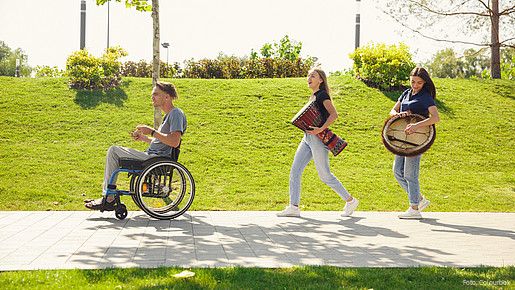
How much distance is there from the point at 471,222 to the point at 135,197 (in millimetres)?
4460

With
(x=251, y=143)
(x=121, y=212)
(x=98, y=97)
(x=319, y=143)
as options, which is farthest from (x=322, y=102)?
(x=98, y=97)

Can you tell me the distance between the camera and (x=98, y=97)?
17.1m

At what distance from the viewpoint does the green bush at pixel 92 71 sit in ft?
58.2

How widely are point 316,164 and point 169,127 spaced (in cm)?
200

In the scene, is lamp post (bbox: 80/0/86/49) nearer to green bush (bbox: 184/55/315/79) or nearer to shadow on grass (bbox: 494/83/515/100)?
green bush (bbox: 184/55/315/79)

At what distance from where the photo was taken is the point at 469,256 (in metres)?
5.70

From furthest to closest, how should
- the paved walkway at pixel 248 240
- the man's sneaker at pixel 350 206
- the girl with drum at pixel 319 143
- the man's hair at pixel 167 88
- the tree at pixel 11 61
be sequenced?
the tree at pixel 11 61 < the man's sneaker at pixel 350 206 < the girl with drum at pixel 319 143 < the man's hair at pixel 167 88 < the paved walkway at pixel 248 240

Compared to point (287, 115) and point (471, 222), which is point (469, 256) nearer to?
point (471, 222)

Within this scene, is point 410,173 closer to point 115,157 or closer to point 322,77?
point 322,77

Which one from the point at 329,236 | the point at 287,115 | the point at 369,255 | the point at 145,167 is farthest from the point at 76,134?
the point at 369,255

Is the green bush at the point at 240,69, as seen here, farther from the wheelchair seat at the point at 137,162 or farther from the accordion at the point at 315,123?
the wheelchair seat at the point at 137,162

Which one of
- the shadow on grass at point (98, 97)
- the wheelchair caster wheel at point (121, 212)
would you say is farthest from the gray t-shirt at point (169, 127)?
the shadow on grass at point (98, 97)

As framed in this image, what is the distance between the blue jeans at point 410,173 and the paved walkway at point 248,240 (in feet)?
1.32

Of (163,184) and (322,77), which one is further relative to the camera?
(322,77)
